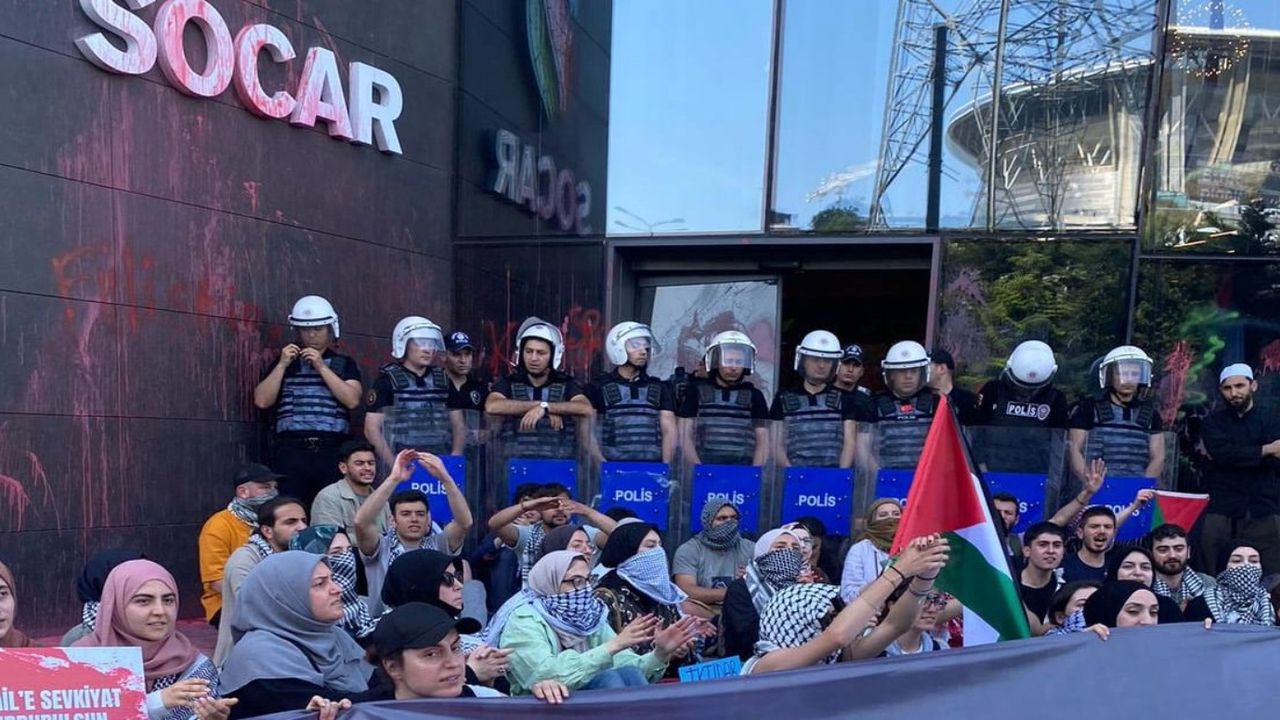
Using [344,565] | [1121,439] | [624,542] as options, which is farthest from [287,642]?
[1121,439]

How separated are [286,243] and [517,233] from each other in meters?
3.17

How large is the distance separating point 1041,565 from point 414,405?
3.98 metres

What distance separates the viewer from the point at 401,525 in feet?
24.3

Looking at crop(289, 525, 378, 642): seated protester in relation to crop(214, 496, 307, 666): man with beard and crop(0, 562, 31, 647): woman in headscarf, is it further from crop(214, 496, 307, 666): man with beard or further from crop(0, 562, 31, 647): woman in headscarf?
crop(0, 562, 31, 647): woman in headscarf

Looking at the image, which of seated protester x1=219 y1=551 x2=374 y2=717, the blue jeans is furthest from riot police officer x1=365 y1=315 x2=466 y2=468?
seated protester x1=219 y1=551 x2=374 y2=717

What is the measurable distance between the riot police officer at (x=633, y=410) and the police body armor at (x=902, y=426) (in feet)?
4.33

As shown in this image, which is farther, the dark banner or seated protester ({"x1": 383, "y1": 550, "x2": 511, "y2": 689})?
seated protester ({"x1": 383, "y1": 550, "x2": 511, "y2": 689})

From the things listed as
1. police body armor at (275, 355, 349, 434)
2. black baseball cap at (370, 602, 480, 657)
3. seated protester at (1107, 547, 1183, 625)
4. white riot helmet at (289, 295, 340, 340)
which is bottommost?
seated protester at (1107, 547, 1183, 625)

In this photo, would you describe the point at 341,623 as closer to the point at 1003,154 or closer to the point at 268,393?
the point at 268,393

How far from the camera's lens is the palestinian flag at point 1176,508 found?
8.55m

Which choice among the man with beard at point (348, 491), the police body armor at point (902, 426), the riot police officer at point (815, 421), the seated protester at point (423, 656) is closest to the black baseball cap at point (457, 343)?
the man with beard at point (348, 491)

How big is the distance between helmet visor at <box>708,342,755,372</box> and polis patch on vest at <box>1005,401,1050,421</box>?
170 cm

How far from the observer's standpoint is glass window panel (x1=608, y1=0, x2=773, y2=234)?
13.2m

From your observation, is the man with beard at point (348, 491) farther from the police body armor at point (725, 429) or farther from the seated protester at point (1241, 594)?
the seated protester at point (1241, 594)
